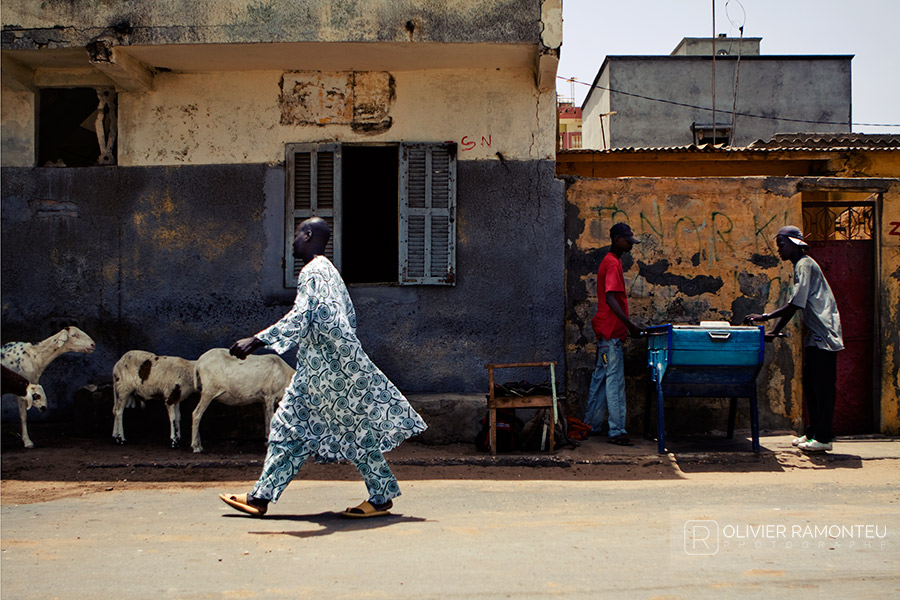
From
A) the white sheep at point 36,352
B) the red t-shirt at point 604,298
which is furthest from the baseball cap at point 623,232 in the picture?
the white sheep at point 36,352

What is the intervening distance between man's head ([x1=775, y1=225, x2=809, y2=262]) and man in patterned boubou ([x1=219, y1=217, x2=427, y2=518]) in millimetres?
4070

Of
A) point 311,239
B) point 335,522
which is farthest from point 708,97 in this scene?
point 335,522

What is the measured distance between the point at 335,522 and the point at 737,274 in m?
5.34

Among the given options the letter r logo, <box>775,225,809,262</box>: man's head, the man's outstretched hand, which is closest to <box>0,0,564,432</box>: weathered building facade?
<box>775,225,809,262</box>: man's head

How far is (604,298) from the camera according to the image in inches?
310

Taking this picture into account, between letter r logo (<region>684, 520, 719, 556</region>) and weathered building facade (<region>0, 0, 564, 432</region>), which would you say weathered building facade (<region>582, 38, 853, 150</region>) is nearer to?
weathered building facade (<region>0, 0, 564, 432</region>)

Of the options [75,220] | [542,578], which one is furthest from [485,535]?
[75,220]

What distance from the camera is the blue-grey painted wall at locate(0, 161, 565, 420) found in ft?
28.1

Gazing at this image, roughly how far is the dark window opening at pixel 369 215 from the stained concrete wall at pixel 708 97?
12014 millimetres

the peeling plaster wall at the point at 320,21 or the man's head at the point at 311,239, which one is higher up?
the peeling plaster wall at the point at 320,21

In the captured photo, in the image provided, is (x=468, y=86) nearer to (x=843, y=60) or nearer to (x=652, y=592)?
(x=652, y=592)

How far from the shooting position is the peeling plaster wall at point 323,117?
8.59 meters

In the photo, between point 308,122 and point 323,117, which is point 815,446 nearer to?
point 323,117

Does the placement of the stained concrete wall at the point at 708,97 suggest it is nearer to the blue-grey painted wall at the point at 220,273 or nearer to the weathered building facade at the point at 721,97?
the weathered building facade at the point at 721,97
